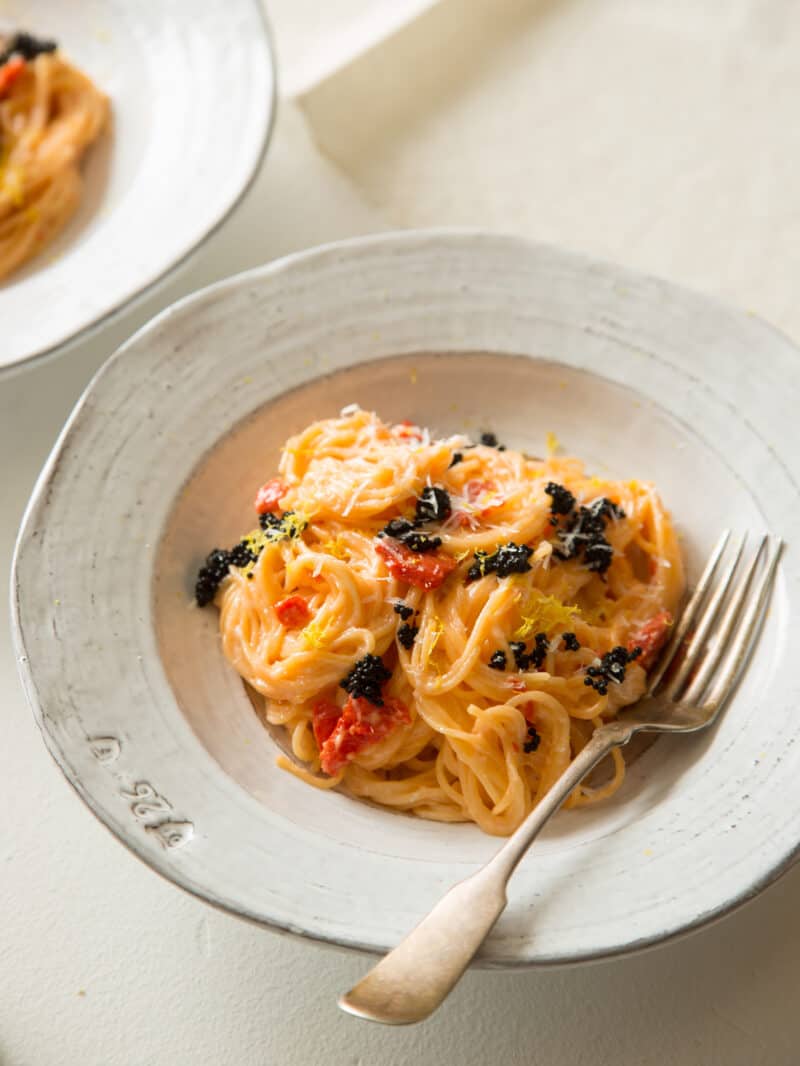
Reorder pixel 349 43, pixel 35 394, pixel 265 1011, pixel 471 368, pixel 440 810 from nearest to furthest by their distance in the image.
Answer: pixel 265 1011 < pixel 440 810 < pixel 471 368 < pixel 35 394 < pixel 349 43

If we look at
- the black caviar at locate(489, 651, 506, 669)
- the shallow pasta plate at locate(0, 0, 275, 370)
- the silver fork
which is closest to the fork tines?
the silver fork

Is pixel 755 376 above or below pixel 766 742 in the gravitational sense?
above

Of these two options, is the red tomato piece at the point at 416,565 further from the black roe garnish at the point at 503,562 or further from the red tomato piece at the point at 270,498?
the red tomato piece at the point at 270,498

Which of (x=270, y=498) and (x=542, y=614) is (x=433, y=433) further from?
(x=542, y=614)

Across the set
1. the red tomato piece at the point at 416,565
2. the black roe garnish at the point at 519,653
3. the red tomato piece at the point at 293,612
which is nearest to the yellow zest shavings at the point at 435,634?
the red tomato piece at the point at 416,565

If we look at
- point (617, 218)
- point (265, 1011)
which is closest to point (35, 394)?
point (265, 1011)

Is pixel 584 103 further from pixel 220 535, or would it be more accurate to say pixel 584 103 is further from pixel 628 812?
pixel 628 812

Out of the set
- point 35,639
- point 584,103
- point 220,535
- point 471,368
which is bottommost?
point 35,639
